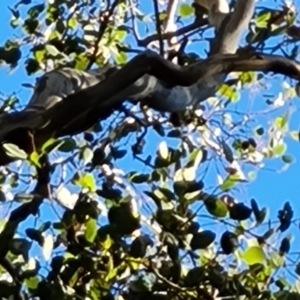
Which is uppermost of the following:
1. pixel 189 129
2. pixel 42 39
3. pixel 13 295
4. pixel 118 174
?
pixel 42 39

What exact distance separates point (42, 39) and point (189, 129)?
0.50 meters

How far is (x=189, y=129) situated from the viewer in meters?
2.75

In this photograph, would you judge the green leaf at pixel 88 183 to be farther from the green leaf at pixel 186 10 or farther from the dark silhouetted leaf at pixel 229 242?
the green leaf at pixel 186 10

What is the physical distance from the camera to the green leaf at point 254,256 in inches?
75.0

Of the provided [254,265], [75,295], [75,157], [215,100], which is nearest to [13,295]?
[75,295]

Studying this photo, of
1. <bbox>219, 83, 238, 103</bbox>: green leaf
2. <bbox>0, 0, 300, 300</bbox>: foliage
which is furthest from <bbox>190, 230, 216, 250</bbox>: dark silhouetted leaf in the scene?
<bbox>219, 83, 238, 103</bbox>: green leaf

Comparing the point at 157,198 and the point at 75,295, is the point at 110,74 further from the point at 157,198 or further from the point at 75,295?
the point at 75,295

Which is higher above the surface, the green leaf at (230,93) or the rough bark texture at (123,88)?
the green leaf at (230,93)

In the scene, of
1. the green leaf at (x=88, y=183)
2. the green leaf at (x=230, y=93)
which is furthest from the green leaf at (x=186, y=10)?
Result: the green leaf at (x=88, y=183)

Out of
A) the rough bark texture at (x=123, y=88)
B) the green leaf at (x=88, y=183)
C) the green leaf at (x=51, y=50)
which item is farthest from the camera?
the green leaf at (x=51, y=50)

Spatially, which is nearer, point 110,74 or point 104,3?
point 110,74

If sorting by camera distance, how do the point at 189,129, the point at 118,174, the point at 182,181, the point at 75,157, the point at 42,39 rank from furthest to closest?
the point at 42,39, the point at 189,129, the point at 118,174, the point at 75,157, the point at 182,181

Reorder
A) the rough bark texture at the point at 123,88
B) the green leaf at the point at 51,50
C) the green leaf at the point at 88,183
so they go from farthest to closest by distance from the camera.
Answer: the green leaf at the point at 51,50
the green leaf at the point at 88,183
the rough bark texture at the point at 123,88

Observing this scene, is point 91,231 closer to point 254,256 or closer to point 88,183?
point 88,183
